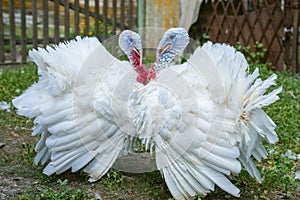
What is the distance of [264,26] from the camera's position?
7730 millimetres

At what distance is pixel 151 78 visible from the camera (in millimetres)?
3699

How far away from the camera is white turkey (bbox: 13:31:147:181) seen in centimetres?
342

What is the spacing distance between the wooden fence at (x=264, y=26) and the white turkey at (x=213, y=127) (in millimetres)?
4380

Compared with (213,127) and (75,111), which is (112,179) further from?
(213,127)

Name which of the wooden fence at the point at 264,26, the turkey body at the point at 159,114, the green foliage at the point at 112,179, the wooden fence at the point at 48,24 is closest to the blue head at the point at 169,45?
the turkey body at the point at 159,114

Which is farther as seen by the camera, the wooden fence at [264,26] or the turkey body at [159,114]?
the wooden fence at [264,26]

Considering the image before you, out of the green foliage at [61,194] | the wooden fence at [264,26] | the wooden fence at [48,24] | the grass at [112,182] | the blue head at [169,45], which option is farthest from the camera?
the wooden fence at [48,24]

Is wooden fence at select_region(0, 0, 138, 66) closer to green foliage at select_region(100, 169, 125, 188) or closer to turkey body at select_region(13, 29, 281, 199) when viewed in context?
turkey body at select_region(13, 29, 281, 199)

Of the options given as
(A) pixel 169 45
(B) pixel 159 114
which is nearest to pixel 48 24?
(A) pixel 169 45

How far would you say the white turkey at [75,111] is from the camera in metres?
3.42

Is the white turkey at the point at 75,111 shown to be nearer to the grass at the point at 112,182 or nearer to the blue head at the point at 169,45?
the grass at the point at 112,182

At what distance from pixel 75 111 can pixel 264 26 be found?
16.1ft

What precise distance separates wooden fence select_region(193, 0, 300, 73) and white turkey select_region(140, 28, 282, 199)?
4.38 m

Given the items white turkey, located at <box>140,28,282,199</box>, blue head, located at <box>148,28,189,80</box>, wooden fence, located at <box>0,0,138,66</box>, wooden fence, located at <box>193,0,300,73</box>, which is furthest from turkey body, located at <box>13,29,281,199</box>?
wooden fence, located at <box>0,0,138,66</box>
